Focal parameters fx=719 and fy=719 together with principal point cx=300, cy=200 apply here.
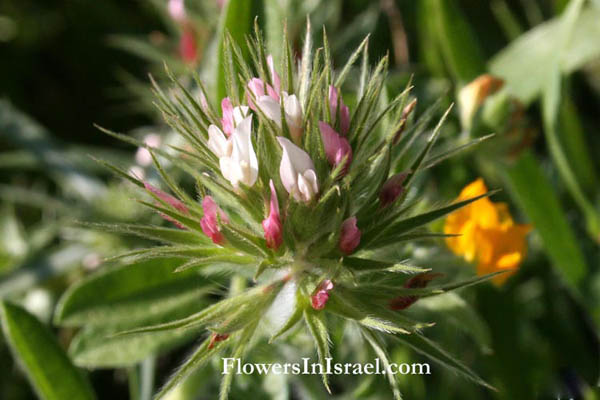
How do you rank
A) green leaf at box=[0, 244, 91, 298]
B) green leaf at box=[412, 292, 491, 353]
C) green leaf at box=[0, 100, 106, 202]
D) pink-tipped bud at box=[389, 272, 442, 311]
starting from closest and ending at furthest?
pink-tipped bud at box=[389, 272, 442, 311] → green leaf at box=[412, 292, 491, 353] → green leaf at box=[0, 244, 91, 298] → green leaf at box=[0, 100, 106, 202]

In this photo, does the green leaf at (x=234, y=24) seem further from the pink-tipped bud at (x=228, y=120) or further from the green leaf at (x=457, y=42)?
the green leaf at (x=457, y=42)

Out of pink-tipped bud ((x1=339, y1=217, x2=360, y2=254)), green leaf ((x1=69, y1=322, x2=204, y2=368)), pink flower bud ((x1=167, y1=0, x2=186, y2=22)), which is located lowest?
green leaf ((x1=69, y1=322, x2=204, y2=368))

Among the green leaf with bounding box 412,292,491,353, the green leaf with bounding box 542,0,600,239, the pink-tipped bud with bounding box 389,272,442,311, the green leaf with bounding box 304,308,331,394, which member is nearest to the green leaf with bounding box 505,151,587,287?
the green leaf with bounding box 542,0,600,239

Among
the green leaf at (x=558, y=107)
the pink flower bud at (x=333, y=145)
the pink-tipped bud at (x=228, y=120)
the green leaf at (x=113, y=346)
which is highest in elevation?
the green leaf at (x=558, y=107)

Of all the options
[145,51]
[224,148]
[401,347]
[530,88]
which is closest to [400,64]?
[530,88]

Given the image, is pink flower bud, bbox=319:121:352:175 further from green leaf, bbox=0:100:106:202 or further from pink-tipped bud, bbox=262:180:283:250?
green leaf, bbox=0:100:106:202

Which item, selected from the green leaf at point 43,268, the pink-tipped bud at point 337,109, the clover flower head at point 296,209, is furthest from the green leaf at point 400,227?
the green leaf at point 43,268
